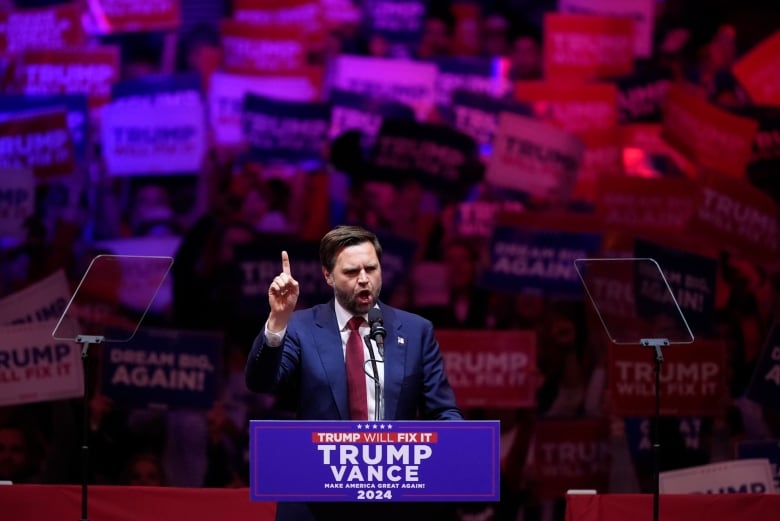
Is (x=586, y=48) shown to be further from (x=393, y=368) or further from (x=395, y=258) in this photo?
(x=393, y=368)

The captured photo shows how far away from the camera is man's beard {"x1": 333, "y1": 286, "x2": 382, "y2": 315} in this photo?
3008 mm

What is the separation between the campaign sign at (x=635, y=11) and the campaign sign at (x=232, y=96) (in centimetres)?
223

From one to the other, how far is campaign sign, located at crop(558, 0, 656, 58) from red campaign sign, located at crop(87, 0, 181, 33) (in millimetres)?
2891

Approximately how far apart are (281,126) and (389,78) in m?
0.96

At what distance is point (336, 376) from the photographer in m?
3.00

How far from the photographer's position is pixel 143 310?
12.1 feet

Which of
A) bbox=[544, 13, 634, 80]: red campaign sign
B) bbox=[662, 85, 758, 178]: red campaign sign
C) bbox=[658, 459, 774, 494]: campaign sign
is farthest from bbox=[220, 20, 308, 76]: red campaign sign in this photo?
bbox=[658, 459, 774, 494]: campaign sign

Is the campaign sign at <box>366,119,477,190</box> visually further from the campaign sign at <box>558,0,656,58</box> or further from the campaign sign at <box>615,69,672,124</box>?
the campaign sign at <box>558,0,656,58</box>

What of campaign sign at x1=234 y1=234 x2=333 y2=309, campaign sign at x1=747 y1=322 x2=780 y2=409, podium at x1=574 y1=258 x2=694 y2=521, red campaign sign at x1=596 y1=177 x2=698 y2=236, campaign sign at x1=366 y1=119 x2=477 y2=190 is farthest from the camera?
campaign sign at x1=366 y1=119 x2=477 y2=190

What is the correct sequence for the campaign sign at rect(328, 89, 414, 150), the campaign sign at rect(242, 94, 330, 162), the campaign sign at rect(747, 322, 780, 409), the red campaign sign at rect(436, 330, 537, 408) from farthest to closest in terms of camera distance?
the campaign sign at rect(328, 89, 414, 150) → the campaign sign at rect(242, 94, 330, 162) → the red campaign sign at rect(436, 330, 537, 408) → the campaign sign at rect(747, 322, 780, 409)

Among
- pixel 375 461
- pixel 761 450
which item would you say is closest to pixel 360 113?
pixel 761 450

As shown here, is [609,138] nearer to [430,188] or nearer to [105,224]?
[430,188]

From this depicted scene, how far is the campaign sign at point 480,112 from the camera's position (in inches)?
304

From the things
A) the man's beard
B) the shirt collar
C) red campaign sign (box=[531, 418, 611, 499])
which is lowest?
red campaign sign (box=[531, 418, 611, 499])
